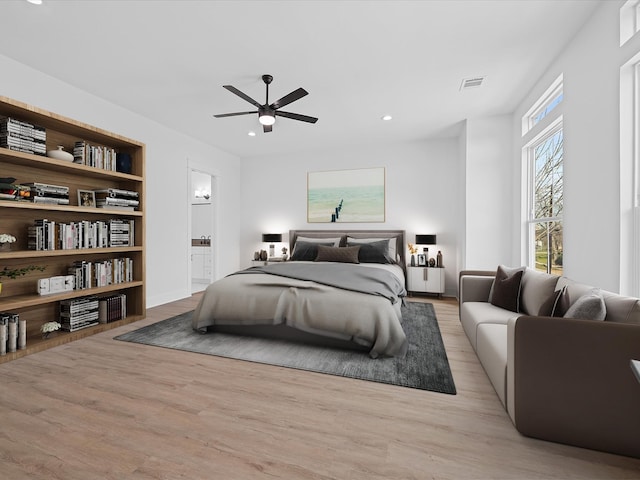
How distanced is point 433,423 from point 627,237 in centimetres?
179

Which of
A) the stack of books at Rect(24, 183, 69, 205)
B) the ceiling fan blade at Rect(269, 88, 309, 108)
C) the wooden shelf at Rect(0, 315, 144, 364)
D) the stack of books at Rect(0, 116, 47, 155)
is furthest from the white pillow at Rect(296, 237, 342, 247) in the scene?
the stack of books at Rect(0, 116, 47, 155)

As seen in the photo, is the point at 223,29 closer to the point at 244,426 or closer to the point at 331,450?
the point at 244,426

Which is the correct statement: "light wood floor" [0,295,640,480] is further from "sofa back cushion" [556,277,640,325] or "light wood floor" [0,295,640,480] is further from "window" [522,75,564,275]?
"window" [522,75,564,275]

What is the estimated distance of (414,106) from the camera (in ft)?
12.7

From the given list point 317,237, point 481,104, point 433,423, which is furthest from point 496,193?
point 433,423

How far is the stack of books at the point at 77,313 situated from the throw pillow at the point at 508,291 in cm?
409

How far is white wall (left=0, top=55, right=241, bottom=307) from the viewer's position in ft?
10.2

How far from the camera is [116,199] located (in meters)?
3.44

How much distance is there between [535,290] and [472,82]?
229 centimetres

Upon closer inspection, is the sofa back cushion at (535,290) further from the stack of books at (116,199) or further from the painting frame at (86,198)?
the painting frame at (86,198)

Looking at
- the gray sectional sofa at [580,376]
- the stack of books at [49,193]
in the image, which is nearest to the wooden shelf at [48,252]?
the stack of books at [49,193]

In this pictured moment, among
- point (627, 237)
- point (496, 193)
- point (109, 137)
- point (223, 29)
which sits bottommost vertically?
point (627, 237)

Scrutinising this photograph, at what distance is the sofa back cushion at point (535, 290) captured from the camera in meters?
2.26

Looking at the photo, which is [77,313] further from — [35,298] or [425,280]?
[425,280]
